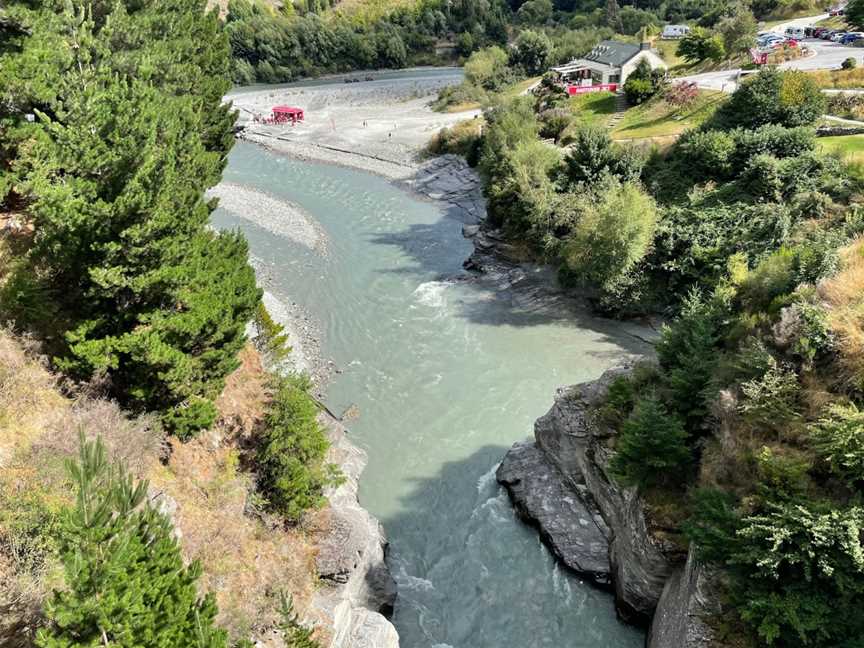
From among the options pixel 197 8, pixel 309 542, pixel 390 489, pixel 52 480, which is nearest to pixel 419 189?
pixel 197 8

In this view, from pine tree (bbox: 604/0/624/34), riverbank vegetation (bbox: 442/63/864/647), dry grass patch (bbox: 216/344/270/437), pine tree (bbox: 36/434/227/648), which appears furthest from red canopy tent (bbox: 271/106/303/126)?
pine tree (bbox: 36/434/227/648)

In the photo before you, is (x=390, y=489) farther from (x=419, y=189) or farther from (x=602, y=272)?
(x=419, y=189)

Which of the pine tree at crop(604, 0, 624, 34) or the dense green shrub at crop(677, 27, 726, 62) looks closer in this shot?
the dense green shrub at crop(677, 27, 726, 62)

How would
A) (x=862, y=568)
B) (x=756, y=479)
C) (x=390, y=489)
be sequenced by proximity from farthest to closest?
(x=390, y=489), (x=756, y=479), (x=862, y=568)

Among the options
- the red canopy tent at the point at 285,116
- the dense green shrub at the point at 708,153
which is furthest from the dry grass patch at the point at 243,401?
the red canopy tent at the point at 285,116

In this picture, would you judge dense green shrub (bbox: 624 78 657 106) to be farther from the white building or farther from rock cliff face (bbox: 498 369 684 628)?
rock cliff face (bbox: 498 369 684 628)

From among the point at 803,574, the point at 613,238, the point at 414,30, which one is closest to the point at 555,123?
the point at 613,238

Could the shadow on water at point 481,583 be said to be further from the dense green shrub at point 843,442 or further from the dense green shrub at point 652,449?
the dense green shrub at point 843,442
